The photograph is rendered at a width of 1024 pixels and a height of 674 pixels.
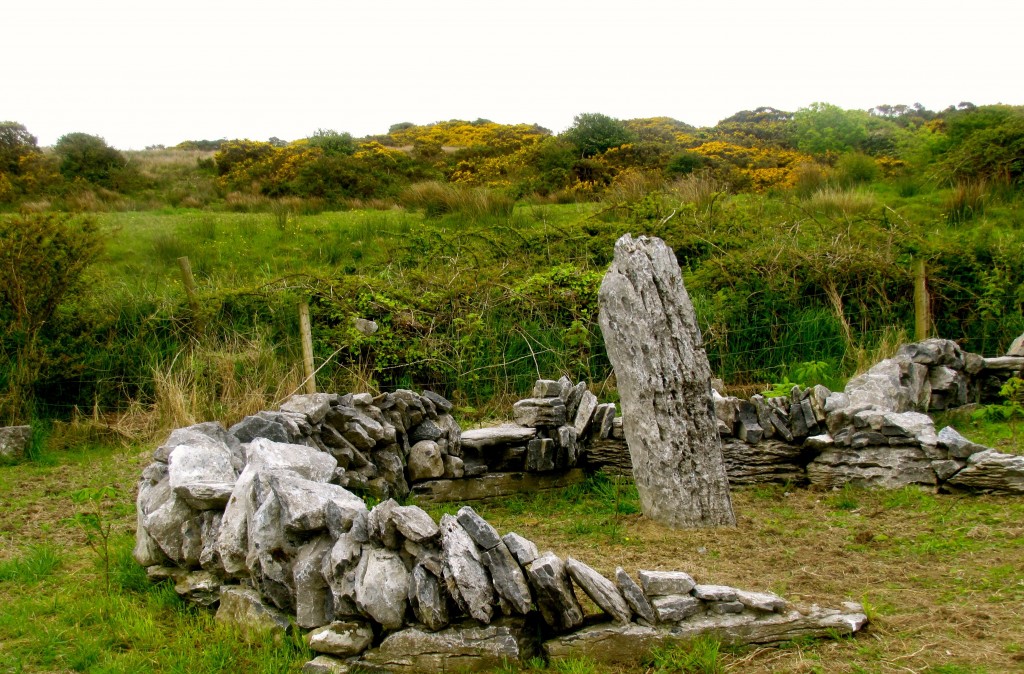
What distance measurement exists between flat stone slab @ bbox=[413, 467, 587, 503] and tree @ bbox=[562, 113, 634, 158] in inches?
708

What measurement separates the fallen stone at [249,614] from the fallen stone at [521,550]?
1.25 metres

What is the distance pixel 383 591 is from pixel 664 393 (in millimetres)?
2827

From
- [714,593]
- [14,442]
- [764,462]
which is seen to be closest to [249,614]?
[714,593]

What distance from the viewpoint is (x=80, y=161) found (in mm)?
27297

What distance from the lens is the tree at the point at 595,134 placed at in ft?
82.1

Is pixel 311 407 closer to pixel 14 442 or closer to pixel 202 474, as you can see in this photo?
pixel 202 474

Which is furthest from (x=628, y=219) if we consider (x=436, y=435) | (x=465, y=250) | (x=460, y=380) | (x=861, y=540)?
(x=861, y=540)

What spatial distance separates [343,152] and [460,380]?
66.4 ft

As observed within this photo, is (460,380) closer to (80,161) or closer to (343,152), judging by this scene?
(343,152)

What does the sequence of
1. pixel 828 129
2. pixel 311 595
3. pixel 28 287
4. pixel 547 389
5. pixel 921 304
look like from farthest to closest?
pixel 828 129, pixel 921 304, pixel 28 287, pixel 547 389, pixel 311 595

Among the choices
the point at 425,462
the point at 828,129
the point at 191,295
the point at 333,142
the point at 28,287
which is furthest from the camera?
the point at 828,129

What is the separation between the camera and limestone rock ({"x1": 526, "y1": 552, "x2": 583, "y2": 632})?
13.5ft

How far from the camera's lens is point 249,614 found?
4633mm

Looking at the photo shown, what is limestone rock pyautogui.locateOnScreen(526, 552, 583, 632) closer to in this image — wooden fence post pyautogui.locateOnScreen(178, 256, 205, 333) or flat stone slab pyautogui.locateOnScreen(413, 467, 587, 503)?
flat stone slab pyautogui.locateOnScreen(413, 467, 587, 503)
